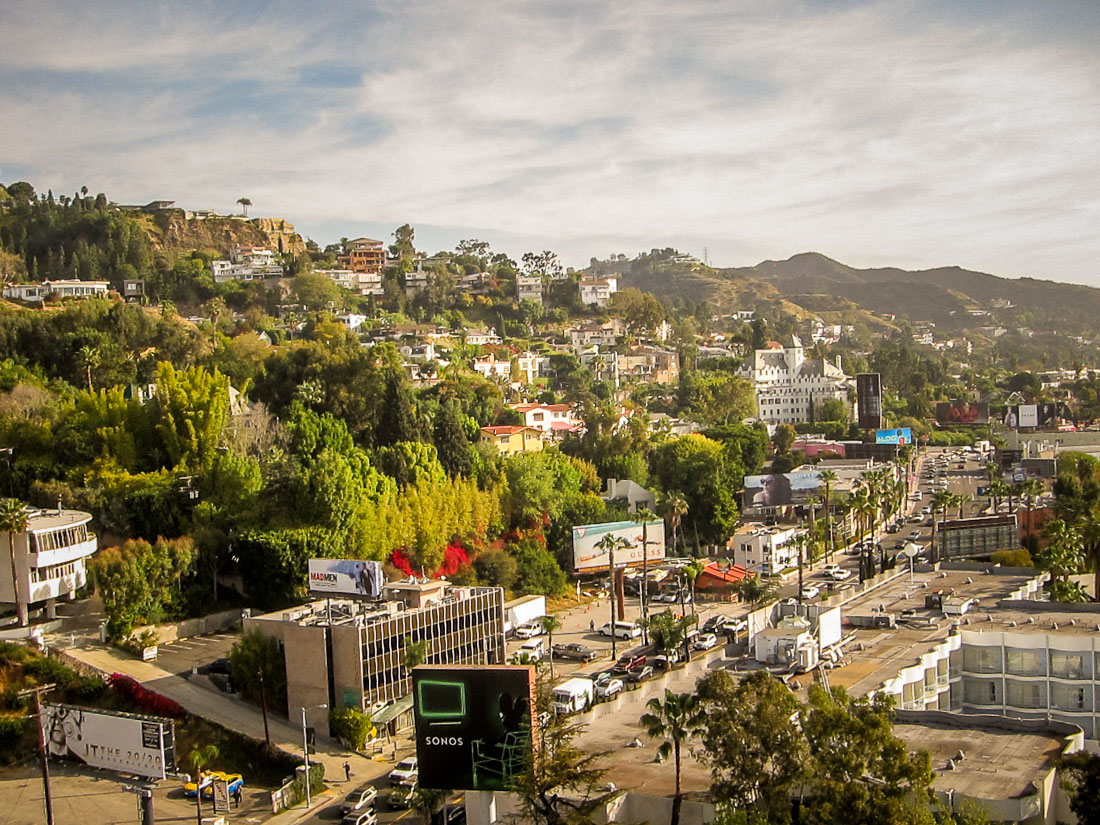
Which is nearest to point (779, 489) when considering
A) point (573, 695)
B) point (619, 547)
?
point (619, 547)

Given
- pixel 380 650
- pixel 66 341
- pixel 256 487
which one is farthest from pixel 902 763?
pixel 66 341

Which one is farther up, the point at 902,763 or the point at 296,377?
the point at 296,377

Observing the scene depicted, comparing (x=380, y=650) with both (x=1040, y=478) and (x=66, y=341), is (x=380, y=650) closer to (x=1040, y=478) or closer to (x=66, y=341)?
(x=66, y=341)

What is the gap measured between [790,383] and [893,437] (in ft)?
90.0

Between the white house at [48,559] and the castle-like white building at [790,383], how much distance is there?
91992 mm

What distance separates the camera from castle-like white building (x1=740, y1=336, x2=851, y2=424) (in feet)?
419

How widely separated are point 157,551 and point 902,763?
98.2 feet

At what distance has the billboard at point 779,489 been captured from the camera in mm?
79250

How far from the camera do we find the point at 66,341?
216 feet

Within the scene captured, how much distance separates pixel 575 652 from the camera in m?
45.5

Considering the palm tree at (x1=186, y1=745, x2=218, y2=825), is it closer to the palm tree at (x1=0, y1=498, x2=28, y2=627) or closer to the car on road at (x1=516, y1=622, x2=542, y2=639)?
the palm tree at (x1=0, y1=498, x2=28, y2=627)

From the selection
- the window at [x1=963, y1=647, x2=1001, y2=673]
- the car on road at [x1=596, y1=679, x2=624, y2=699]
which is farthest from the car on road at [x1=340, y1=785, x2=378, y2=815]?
the window at [x1=963, y1=647, x2=1001, y2=673]

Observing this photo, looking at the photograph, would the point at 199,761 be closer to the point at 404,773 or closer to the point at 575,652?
the point at 404,773

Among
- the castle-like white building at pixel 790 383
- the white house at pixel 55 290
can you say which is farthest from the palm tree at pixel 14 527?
the castle-like white building at pixel 790 383
